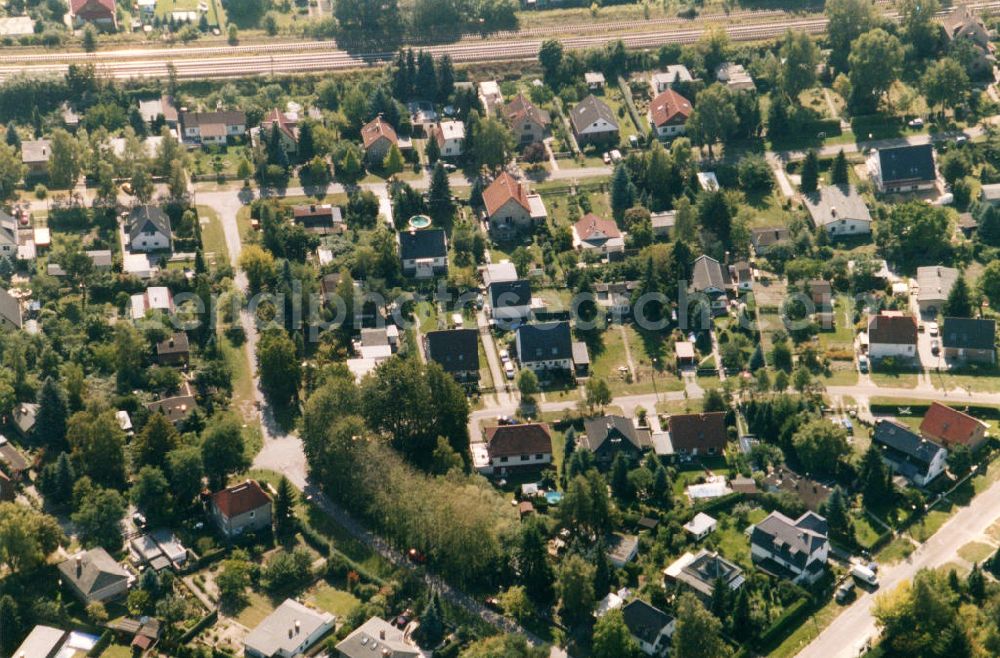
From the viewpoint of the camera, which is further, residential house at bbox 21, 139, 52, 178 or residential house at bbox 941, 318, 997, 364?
residential house at bbox 21, 139, 52, 178

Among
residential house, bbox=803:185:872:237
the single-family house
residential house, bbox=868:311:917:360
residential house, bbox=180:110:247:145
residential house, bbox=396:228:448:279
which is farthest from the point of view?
residential house, bbox=180:110:247:145

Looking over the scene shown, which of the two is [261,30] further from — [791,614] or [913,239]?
[791,614]

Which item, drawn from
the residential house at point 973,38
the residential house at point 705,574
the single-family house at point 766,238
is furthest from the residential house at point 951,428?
the residential house at point 973,38

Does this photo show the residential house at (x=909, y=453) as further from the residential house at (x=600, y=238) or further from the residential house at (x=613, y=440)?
the residential house at (x=600, y=238)

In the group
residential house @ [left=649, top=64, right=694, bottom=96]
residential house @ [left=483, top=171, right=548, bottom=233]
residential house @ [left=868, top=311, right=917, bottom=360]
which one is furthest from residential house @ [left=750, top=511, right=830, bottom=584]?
residential house @ [left=649, top=64, right=694, bottom=96]

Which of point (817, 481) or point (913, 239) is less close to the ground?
point (913, 239)

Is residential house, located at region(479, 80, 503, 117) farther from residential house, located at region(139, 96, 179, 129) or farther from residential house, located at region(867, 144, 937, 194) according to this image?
residential house, located at region(867, 144, 937, 194)

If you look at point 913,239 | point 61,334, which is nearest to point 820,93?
point 913,239
